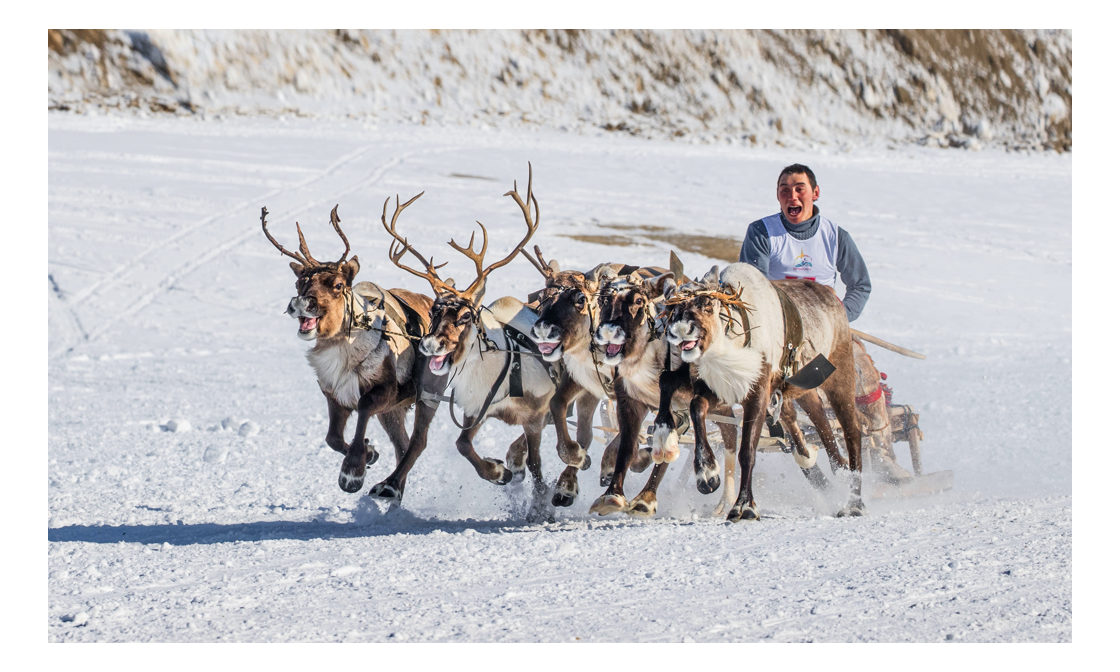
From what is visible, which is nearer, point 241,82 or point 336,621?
point 336,621

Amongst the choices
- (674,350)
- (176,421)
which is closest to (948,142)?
(176,421)

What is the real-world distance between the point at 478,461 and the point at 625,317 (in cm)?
161

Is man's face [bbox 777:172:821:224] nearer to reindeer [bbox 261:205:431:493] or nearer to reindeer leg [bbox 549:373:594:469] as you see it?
reindeer leg [bbox 549:373:594:469]

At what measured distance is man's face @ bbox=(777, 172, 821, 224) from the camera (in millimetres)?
7418

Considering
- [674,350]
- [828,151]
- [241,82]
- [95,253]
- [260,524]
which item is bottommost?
[260,524]

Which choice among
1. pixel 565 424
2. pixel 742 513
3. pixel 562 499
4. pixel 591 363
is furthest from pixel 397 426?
pixel 742 513

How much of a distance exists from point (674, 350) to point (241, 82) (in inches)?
1376

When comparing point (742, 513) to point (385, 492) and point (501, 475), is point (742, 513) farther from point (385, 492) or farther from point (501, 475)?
point (385, 492)

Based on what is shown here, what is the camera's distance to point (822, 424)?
7457 mm

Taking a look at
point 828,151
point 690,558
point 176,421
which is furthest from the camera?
point 828,151

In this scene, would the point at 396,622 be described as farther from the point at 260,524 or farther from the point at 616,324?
the point at 260,524

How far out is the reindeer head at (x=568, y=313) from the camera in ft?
21.3

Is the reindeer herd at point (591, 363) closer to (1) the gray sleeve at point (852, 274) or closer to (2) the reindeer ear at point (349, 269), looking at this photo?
(2) the reindeer ear at point (349, 269)

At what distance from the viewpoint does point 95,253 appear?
19.2 metres
